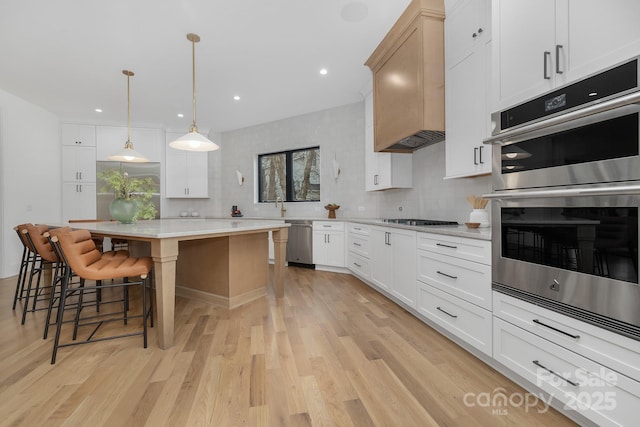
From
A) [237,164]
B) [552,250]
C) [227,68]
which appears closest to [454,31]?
[552,250]

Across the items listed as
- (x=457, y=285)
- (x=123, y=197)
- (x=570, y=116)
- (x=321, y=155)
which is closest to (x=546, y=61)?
(x=570, y=116)

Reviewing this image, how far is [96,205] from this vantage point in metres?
5.50

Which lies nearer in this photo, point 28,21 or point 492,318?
point 492,318

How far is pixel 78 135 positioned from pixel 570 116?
7179 mm

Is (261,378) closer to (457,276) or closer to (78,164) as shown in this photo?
(457,276)

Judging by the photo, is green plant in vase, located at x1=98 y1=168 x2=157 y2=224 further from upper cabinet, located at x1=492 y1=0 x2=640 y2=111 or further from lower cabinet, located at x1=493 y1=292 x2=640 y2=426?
lower cabinet, located at x1=493 y1=292 x2=640 y2=426

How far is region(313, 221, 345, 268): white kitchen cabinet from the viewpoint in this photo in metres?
4.35

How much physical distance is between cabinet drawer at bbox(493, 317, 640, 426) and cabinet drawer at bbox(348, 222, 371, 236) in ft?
6.74

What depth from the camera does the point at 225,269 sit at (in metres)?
2.88

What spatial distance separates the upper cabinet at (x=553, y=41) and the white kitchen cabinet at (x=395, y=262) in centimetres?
136

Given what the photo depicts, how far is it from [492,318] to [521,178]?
852mm

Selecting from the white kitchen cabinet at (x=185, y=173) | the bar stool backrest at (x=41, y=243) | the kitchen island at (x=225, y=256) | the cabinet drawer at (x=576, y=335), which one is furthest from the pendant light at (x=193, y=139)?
the white kitchen cabinet at (x=185, y=173)

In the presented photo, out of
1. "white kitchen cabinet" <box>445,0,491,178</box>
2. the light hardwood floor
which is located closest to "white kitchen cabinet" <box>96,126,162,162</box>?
the light hardwood floor

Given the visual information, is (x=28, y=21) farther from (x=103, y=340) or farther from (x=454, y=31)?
(x=454, y=31)
